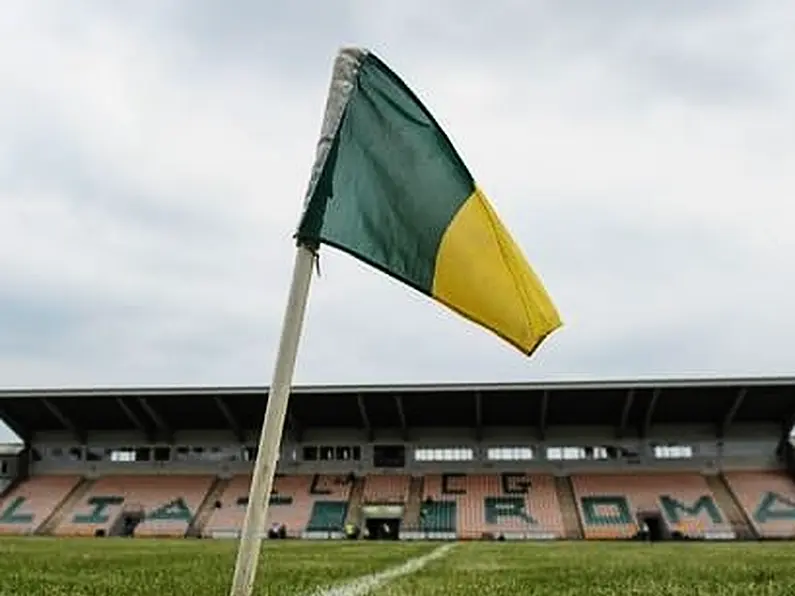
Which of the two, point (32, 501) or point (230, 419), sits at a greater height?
point (230, 419)

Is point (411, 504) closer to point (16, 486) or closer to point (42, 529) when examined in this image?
point (42, 529)

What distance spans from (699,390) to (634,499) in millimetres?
6451

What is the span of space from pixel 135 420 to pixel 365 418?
43.7ft

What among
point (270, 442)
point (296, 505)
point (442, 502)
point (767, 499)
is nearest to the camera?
point (270, 442)

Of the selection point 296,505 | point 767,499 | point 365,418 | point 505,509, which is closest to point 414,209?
point 505,509

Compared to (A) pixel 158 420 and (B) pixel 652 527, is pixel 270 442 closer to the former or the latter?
(B) pixel 652 527

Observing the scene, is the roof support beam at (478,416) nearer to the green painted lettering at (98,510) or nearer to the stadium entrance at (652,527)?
the stadium entrance at (652,527)

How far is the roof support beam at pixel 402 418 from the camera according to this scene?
48.1 m

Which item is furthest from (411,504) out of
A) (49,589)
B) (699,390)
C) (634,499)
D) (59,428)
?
(49,589)

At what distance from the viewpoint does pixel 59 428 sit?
178 feet

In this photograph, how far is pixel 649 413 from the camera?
4862 cm

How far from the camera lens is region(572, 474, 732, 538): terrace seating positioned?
4312 centimetres

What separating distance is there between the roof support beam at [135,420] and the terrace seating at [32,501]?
454 cm

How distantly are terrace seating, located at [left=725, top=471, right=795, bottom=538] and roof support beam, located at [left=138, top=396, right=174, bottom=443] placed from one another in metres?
31.0
